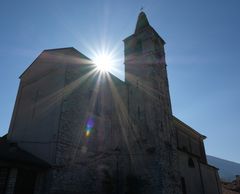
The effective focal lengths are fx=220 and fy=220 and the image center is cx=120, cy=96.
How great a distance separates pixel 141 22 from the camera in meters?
22.0

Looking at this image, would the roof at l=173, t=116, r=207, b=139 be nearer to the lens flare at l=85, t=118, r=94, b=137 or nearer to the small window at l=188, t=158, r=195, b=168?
the small window at l=188, t=158, r=195, b=168

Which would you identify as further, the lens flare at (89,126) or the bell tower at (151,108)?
the lens flare at (89,126)

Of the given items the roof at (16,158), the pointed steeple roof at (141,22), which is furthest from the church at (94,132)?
the pointed steeple roof at (141,22)

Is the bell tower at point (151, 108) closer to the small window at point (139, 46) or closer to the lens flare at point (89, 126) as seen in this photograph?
the small window at point (139, 46)

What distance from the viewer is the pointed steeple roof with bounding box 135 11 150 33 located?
2108cm

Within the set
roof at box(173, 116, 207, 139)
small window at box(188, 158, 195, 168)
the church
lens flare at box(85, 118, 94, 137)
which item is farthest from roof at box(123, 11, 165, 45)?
small window at box(188, 158, 195, 168)

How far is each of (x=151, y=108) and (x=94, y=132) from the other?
466 cm

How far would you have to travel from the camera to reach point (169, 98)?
19328 millimetres

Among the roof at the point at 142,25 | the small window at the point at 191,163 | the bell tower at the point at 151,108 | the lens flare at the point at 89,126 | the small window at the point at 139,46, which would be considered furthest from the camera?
the roof at the point at 142,25

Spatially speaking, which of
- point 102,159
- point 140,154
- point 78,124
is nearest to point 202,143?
point 140,154

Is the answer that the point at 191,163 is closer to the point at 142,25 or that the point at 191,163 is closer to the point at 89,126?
the point at 89,126

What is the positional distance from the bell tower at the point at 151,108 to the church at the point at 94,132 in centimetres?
7

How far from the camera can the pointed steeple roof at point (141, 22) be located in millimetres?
21075

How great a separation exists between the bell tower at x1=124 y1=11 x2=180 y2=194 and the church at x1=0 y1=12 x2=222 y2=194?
0.07 metres
